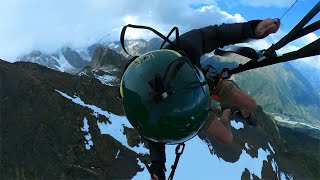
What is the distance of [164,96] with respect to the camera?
467 cm

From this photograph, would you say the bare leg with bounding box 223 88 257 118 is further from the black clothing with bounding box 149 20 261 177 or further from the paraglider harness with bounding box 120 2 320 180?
the black clothing with bounding box 149 20 261 177

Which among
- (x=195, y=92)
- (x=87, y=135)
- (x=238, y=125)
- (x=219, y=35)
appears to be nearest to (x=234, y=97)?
(x=219, y=35)

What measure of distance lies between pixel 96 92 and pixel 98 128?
14.0 metres

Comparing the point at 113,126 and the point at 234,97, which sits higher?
the point at 234,97

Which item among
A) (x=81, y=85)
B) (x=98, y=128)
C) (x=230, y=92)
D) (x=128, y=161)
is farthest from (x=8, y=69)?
(x=230, y=92)

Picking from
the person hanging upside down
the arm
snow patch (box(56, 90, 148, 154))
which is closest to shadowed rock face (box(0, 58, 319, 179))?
snow patch (box(56, 90, 148, 154))

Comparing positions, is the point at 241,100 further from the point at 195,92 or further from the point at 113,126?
the point at 113,126

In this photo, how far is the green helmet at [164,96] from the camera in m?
4.80

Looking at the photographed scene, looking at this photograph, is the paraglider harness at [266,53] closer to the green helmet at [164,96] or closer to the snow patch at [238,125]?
the green helmet at [164,96]

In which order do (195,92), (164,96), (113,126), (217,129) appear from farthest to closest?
(113,126)
(217,129)
(195,92)
(164,96)

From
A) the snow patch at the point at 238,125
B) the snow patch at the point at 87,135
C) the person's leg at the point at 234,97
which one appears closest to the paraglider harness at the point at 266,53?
the person's leg at the point at 234,97

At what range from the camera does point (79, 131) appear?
7275 cm

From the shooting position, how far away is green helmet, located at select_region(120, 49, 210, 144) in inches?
189

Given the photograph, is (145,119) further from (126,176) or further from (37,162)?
(126,176)
